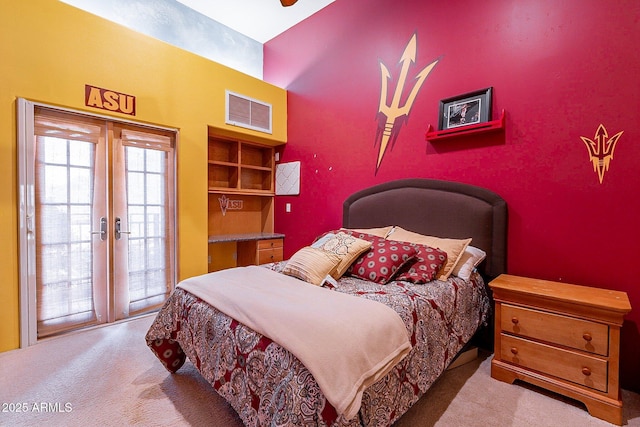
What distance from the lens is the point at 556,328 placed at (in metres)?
1.76

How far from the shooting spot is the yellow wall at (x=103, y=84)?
7.52 feet

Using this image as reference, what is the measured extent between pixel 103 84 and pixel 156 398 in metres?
2.70

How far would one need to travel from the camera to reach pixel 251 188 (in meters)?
4.48

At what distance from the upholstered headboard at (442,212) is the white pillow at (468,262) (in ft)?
0.41

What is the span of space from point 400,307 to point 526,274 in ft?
4.63

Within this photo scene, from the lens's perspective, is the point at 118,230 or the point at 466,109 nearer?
the point at 466,109

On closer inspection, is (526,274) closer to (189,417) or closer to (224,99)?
(189,417)

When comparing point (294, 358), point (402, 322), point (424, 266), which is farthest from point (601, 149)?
point (294, 358)

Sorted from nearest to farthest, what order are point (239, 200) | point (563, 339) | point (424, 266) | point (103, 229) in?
point (563, 339) < point (424, 266) < point (103, 229) < point (239, 200)

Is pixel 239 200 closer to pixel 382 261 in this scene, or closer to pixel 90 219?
pixel 90 219

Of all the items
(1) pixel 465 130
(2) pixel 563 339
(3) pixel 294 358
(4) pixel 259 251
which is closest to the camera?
(3) pixel 294 358

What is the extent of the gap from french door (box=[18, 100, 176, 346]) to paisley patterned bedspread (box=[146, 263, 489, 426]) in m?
1.35

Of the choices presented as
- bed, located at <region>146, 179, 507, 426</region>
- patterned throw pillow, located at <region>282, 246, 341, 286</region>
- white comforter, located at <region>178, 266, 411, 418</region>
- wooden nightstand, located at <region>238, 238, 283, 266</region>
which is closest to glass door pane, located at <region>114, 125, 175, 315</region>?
wooden nightstand, located at <region>238, 238, 283, 266</region>

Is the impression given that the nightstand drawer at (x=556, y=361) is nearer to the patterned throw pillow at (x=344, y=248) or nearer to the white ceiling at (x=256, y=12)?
the patterned throw pillow at (x=344, y=248)
